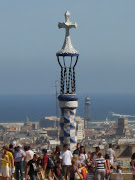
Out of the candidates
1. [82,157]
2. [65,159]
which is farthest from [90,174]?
[82,157]

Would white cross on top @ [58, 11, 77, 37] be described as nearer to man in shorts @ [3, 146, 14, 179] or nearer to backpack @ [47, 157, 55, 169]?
backpack @ [47, 157, 55, 169]

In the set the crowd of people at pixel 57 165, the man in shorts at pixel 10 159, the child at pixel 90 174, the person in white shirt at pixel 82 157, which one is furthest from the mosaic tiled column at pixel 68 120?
the man in shorts at pixel 10 159

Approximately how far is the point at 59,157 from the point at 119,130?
5373 inches

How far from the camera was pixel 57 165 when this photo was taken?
1336 centimetres

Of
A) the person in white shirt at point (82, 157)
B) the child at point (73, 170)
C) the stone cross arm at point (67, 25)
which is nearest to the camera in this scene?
the child at point (73, 170)

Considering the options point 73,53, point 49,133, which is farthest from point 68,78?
point 49,133

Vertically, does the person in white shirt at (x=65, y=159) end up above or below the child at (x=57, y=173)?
above

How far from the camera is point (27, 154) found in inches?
539

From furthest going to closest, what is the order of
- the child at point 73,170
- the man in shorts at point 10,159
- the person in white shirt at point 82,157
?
the person in white shirt at point 82,157, the child at point 73,170, the man in shorts at point 10,159

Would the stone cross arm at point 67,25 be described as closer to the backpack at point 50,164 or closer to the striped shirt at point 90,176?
the backpack at point 50,164

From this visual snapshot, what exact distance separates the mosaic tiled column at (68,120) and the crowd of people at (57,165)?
1.85 ft

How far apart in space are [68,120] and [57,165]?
1.38m

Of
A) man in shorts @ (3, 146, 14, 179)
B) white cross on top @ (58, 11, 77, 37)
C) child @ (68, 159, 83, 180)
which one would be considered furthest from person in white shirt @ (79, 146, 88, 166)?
white cross on top @ (58, 11, 77, 37)

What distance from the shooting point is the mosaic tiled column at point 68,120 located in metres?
14.4
